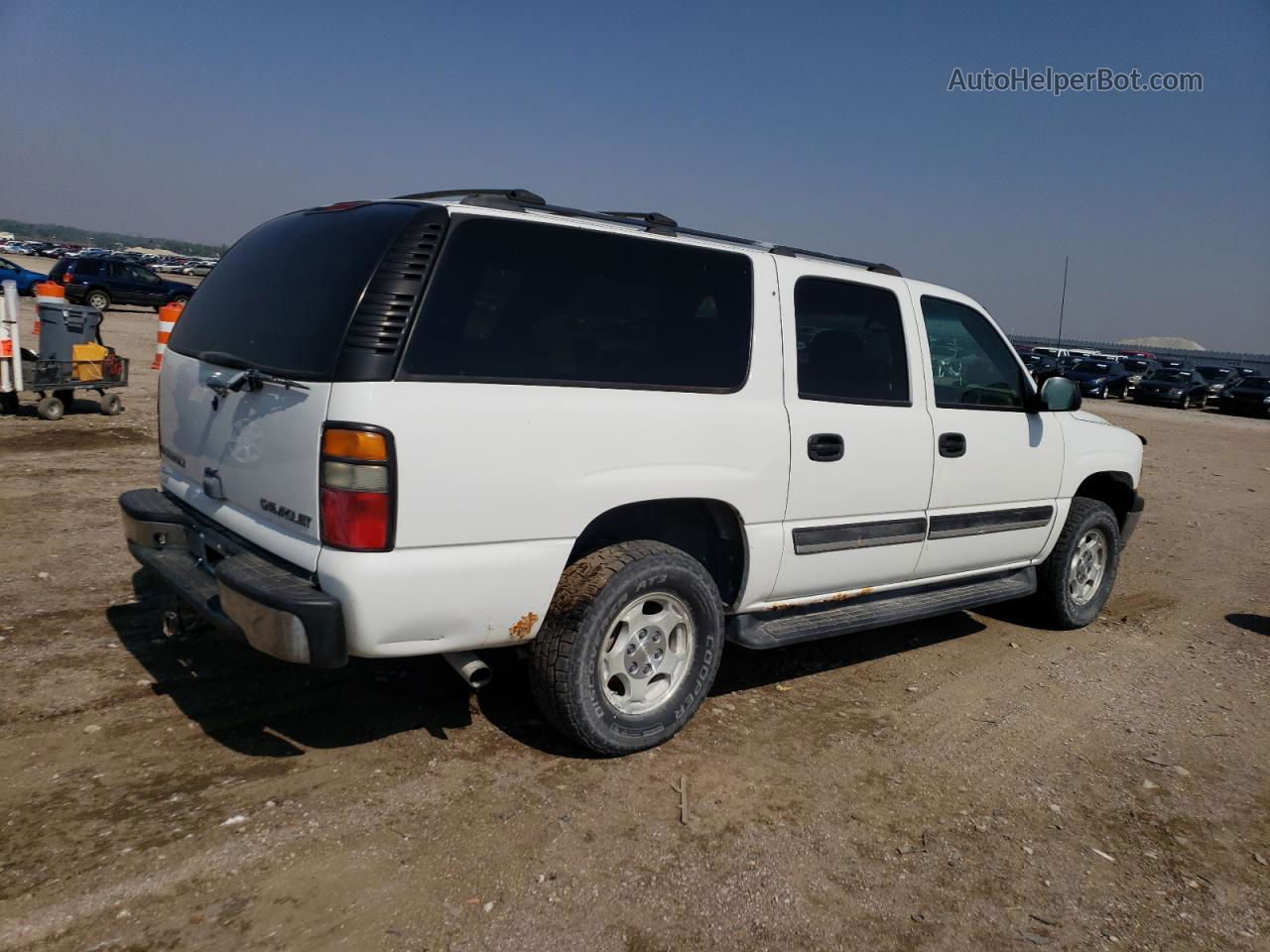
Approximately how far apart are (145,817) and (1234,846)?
377cm

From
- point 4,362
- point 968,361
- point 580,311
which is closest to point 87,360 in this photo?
point 4,362

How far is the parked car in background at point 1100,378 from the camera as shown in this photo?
1288 inches

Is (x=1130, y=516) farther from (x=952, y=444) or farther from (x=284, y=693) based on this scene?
(x=284, y=693)

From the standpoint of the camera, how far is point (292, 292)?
342cm

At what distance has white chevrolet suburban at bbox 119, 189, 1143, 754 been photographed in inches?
118

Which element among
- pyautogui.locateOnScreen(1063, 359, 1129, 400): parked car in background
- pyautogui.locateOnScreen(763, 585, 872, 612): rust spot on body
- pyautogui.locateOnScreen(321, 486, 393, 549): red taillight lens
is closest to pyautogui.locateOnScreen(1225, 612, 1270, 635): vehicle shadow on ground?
pyautogui.locateOnScreen(763, 585, 872, 612): rust spot on body

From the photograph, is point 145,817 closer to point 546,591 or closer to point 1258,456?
point 546,591

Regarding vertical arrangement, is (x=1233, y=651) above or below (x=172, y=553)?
below

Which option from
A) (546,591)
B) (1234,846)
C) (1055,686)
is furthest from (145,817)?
(1055,686)

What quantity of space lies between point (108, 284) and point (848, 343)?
30.0m

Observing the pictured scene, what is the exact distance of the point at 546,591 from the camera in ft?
11.0

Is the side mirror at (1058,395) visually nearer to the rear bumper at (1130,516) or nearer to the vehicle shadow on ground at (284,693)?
the rear bumper at (1130,516)

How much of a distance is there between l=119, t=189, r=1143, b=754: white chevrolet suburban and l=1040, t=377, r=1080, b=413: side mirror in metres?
0.45

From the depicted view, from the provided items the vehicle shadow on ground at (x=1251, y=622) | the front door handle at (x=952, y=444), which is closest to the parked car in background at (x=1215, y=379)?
the vehicle shadow on ground at (x=1251, y=622)
